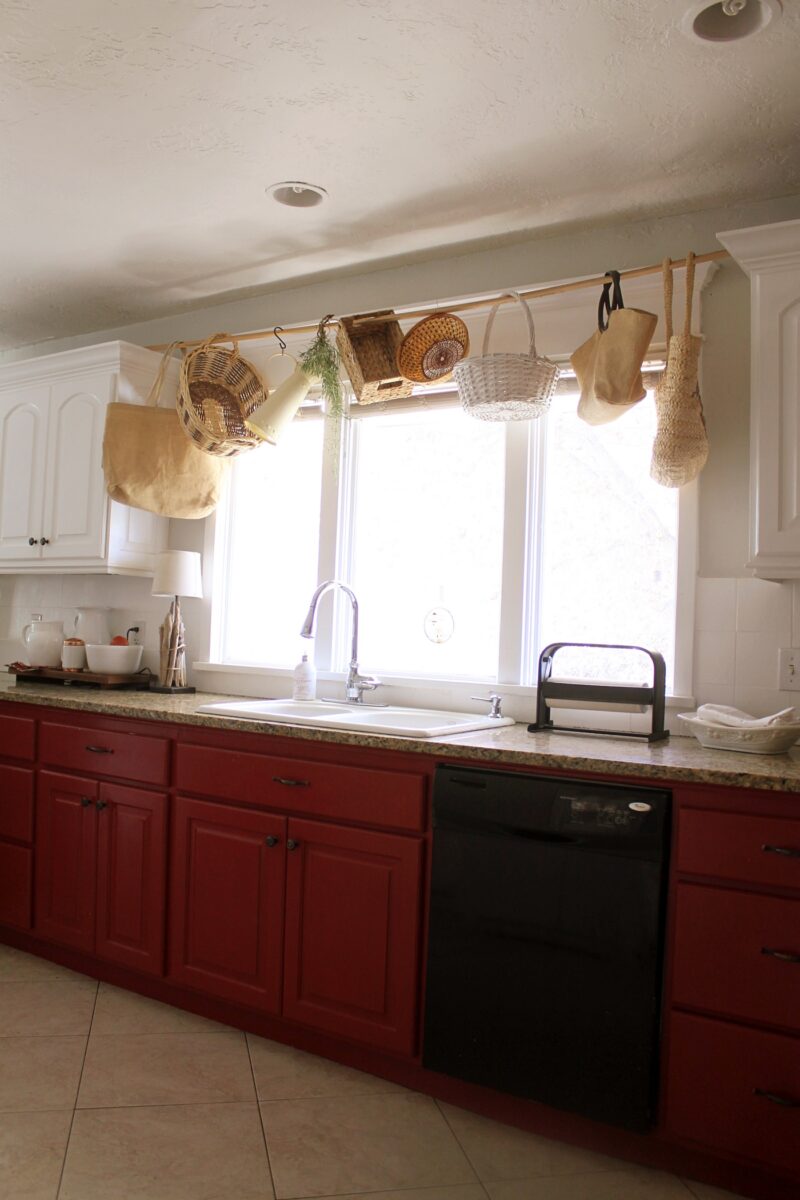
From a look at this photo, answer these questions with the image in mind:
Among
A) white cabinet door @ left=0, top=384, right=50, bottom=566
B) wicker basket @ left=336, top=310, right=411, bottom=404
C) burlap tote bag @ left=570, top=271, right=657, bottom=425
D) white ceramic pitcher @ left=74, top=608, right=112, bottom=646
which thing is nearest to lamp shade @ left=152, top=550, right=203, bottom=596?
white ceramic pitcher @ left=74, top=608, right=112, bottom=646

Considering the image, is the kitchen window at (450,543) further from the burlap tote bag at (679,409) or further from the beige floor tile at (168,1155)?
the beige floor tile at (168,1155)

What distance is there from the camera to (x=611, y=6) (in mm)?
1914

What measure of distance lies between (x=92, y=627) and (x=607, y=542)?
7.03 feet

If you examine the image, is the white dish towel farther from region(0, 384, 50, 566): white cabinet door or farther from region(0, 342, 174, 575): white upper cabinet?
region(0, 384, 50, 566): white cabinet door

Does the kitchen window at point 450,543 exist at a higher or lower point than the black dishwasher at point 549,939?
higher

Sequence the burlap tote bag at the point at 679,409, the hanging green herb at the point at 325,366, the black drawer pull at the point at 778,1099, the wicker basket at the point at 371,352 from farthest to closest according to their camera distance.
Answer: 1. the hanging green herb at the point at 325,366
2. the wicker basket at the point at 371,352
3. the burlap tote bag at the point at 679,409
4. the black drawer pull at the point at 778,1099

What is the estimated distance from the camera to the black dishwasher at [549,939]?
6.47 ft

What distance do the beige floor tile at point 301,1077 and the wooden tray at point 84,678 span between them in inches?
56.6

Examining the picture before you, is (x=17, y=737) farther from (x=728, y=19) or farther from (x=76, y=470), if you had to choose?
(x=728, y=19)

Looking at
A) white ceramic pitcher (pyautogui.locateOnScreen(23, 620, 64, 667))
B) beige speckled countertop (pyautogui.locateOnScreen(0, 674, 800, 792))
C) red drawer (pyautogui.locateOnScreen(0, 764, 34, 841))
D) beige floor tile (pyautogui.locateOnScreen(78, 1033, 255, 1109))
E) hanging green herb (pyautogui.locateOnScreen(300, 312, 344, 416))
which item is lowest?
beige floor tile (pyautogui.locateOnScreen(78, 1033, 255, 1109))

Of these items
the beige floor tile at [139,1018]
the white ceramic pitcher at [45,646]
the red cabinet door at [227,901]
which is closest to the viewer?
the red cabinet door at [227,901]

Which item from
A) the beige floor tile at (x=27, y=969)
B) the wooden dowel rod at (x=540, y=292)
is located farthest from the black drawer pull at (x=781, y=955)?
the beige floor tile at (x=27, y=969)

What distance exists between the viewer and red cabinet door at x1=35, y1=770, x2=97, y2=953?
2936 millimetres

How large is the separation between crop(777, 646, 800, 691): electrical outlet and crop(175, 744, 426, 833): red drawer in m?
1.03
